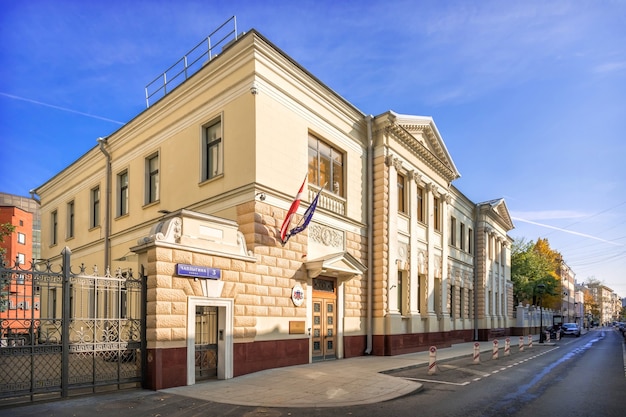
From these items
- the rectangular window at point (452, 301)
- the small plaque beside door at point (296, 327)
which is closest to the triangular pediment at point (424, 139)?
the rectangular window at point (452, 301)

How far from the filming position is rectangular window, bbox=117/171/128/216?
2241 cm

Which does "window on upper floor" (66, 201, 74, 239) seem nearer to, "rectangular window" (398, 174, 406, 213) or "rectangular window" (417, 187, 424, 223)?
"rectangular window" (398, 174, 406, 213)

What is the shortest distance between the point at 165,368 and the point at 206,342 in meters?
1.70

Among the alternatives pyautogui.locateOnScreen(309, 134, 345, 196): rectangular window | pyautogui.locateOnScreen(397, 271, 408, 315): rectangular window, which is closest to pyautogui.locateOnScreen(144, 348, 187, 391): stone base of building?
pyautogui.locateOnScreen(309, 134, 345, 196): rectangular window

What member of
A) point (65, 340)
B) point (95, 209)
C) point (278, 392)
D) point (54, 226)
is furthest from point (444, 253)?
point (54, 226)

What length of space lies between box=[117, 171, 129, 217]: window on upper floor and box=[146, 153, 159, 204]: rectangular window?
2238 mm

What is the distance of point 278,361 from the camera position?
50.0 feet

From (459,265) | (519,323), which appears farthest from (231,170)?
(519,323)

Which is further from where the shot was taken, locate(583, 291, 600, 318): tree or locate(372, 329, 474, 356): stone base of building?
locate(583, 291, 600, 318): tree

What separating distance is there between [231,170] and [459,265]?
2095 cm

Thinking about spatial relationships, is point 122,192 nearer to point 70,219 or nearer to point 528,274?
point 70,219

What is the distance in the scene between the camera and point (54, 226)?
29031mm

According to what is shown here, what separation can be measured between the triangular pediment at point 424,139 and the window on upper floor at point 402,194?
5.18 feet

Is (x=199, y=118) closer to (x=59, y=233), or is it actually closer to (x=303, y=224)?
(x=303, y=224)
